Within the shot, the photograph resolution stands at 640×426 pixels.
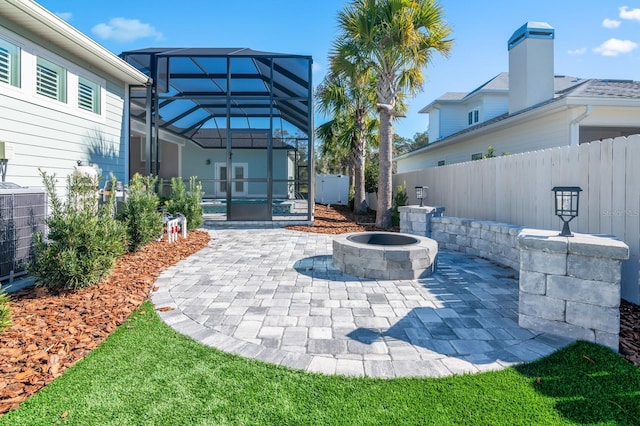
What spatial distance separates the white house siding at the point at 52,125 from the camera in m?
5.13

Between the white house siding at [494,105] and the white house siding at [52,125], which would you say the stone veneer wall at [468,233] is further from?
the white house siding at [494,105]

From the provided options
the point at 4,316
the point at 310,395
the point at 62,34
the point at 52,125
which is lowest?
the point at 310,395

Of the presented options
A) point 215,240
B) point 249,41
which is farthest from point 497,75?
point 215,240

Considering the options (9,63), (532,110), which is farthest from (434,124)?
(9,63)

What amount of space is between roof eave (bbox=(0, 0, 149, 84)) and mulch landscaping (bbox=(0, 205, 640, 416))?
12.8 ft

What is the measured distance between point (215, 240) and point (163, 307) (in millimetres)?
4313

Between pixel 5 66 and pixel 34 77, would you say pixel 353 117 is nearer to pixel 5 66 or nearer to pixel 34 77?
pixel 34 77

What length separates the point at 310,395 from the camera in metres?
2.09

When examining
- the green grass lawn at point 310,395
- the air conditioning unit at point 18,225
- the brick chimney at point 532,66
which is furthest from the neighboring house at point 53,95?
the brick chimney at point 532,66

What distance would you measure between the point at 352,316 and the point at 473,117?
15.2 m

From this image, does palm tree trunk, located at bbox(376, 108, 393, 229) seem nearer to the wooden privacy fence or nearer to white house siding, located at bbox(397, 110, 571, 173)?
the wooden privacy fence

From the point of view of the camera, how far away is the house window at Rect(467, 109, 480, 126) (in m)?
15.3

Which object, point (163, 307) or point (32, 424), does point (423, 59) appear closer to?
point (163, 307)

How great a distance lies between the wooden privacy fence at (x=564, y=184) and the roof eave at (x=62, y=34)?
7.62m
